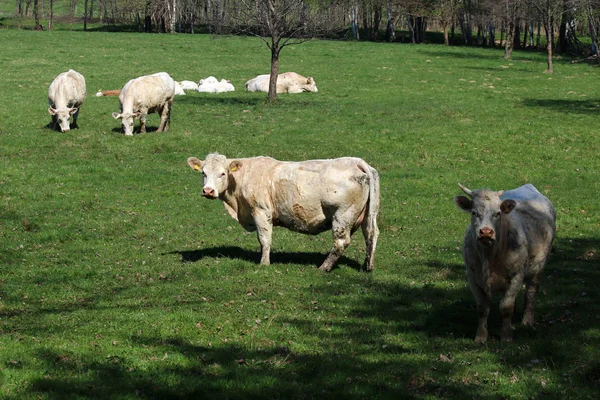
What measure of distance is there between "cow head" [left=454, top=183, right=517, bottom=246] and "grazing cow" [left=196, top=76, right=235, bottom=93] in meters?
34.6

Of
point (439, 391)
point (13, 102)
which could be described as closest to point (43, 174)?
point (13, 102)

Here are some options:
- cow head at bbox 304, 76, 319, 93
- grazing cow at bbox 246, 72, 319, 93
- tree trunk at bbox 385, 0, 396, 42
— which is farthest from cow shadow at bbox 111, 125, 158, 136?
tree trunk at bbox 385, 0, 396, 42

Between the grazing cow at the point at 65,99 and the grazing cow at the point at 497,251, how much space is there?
23344 mm

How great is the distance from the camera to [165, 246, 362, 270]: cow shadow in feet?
52.7

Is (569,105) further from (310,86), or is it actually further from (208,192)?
(208,192)

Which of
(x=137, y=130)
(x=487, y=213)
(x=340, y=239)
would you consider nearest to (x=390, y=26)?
(x=137, y=130)

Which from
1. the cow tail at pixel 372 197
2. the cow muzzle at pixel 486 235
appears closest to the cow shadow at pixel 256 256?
the cow tail at pixel 372 197

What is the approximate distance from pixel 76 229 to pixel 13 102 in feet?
67.4

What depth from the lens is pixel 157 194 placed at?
23.1 m

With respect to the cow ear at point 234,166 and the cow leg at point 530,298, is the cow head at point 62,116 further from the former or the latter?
the cow leg at point 530,298

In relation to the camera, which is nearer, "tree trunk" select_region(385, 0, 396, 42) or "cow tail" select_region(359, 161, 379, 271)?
"cow tail" select_region(359, 161, 379, 271)

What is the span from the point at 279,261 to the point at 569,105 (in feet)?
95.7

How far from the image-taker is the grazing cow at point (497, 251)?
10.8 meters

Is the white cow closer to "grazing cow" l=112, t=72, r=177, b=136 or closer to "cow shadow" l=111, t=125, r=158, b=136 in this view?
"cow shadow" l=111, t=125, r=158, b=136
